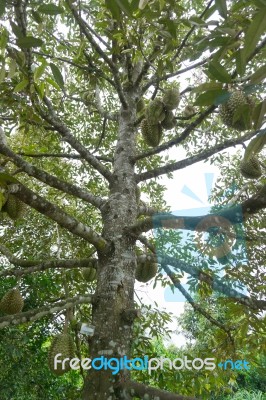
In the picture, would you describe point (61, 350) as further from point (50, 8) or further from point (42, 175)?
point (50, 8)

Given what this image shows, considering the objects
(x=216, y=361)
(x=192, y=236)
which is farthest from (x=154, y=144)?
(x=216, y=361)

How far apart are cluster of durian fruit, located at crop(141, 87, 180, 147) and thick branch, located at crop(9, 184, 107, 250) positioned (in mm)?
846

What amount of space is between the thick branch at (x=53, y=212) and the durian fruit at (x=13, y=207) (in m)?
0.29

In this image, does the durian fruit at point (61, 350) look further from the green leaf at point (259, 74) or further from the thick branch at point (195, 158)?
the green leaf at point (259, 74)

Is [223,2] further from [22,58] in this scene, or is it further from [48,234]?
[48,234]

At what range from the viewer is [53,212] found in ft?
5.04

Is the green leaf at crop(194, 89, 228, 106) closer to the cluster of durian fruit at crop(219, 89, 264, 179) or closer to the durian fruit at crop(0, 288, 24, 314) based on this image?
the cluster of durian fruit at crop(219, 89, 264, 179)

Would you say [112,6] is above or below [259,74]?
above

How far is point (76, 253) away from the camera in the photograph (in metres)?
3.03

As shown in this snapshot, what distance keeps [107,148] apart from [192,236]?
6.90ft

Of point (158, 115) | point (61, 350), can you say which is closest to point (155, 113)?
point (158, 115)

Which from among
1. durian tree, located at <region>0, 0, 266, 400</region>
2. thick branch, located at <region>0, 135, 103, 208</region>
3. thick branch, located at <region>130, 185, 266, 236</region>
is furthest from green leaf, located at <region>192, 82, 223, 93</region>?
thick branch, located at <region>0, 135, 103, 208</region>

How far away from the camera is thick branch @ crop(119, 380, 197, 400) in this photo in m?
1.27

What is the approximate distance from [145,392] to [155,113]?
1.42 metres
